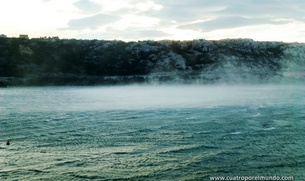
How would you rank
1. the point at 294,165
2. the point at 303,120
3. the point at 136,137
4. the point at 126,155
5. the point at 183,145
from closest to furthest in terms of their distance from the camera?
the point at 294,165
the point at 126,155
the point at 183,145
the point at 136,137
the point at 303,120

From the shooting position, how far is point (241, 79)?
185 m

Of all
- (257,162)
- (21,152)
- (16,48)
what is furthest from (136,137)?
(16,48)

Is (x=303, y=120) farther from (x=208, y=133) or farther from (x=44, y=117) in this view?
(x=44, y=117)

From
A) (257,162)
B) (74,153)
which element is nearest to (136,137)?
(74,153)

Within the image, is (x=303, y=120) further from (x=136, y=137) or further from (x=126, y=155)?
(x=126, y=155)

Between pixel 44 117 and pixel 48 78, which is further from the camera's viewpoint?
pixel 48 78

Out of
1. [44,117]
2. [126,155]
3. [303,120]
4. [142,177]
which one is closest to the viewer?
[142,177]

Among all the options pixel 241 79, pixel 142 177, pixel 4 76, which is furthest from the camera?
pixel 241 79

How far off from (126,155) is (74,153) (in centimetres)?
442

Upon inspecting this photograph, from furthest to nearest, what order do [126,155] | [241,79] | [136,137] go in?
[241,79], [136,137], [126,155]

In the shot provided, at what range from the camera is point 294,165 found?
25.3 m

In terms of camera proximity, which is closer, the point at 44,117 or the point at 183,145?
the point at 183,145

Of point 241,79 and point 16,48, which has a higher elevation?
point 16,48

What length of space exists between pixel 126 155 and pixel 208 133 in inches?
461
